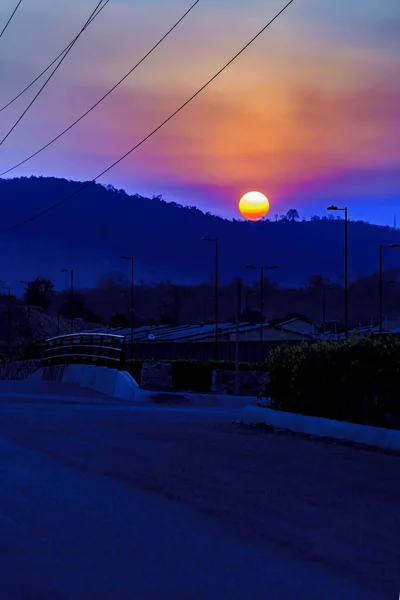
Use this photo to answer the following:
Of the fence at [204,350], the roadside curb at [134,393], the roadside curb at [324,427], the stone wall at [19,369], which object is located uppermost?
the fence at [204,350]

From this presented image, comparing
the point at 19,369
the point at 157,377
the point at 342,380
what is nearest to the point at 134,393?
the point at 157,377

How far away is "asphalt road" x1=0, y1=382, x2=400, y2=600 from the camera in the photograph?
657cm

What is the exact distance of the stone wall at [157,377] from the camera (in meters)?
35.7

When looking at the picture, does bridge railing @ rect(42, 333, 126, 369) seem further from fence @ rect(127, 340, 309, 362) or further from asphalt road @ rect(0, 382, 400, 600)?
asphalt road @ rect(0, 382, 400, 600)

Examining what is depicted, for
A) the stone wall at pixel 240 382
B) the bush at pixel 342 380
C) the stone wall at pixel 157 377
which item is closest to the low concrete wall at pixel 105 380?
the stone wall at pixel 157 377

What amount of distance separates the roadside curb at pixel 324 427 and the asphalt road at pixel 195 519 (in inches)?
14.7

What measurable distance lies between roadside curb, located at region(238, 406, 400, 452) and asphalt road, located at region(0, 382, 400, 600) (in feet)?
1.22

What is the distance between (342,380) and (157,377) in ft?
64.6

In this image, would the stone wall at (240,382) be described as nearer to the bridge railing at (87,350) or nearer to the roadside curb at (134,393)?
the bridge railing at (87,350)

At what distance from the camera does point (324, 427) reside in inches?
627

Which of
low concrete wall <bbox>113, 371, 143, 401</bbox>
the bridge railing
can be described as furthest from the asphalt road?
the bridge railing

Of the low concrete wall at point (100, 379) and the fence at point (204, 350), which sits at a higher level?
the fence at point (204, 350)

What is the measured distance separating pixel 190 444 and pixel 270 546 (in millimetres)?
7066

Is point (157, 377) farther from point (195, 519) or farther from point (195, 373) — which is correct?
point (195, 519)
